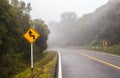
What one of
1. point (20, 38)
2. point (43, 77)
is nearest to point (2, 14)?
point (20, 38)

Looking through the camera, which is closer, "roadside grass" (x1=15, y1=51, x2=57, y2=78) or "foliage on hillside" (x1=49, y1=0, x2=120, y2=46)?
"roadside grass" (x1=15, y1=51, x2=57, y2=78)

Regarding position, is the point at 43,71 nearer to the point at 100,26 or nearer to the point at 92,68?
the point at 92,68

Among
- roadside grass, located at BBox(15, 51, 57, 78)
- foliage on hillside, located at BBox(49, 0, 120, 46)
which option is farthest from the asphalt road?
foliage on hillside, located at BBox(49, 0, 120, 46)

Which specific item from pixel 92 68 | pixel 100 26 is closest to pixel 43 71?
pixel 92 68

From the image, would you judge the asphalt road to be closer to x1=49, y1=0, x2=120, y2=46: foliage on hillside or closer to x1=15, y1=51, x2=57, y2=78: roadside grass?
x1=15, y1=51, x2=57, y2=78: roadside grass

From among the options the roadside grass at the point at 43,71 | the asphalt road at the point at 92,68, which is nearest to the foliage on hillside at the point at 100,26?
the asphalt road at the point at 92,68

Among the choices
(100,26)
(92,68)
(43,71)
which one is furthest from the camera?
(100,26)

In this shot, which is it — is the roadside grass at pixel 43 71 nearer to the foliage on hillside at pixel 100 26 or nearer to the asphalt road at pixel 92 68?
the asphalt road at pixel 92 68

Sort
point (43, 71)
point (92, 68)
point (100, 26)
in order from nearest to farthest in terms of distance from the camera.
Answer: point (43, 71), point (92, 68), point (100, 26)

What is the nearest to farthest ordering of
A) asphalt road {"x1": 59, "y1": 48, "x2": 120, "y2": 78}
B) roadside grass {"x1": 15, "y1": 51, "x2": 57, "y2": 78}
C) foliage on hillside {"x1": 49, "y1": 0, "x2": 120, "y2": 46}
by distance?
roadside grass {"x1": 15, "y1": 51, "x2": 57, "y2": 78} < asphalt road {"x1": 59, "y1": 48, "x2": 120, "y2": 78} < foliage on hillside {"x1": 49, "y1": 0, "x2": 120, "y2": 46}

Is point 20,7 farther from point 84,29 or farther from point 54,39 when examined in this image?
point 54,39

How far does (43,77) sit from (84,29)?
77.4 meters

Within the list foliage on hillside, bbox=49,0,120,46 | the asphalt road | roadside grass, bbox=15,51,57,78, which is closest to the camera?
roadside grass, bbox=15,51,57,78

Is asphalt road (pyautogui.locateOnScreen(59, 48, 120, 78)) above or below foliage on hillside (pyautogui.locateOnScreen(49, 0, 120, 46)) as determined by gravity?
below
